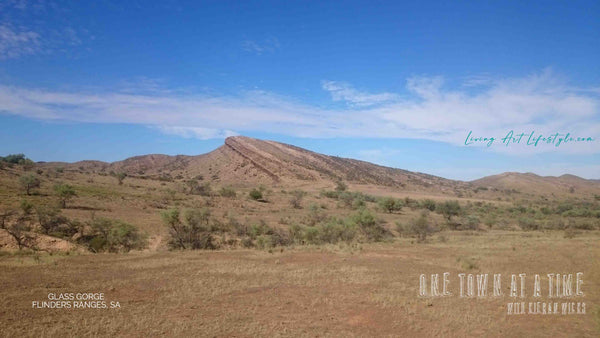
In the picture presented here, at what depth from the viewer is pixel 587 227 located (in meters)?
36.2

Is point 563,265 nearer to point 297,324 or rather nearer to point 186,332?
point 297,324

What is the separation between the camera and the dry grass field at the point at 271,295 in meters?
9.38

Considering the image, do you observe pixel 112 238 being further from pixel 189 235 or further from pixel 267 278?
pixel 267 278

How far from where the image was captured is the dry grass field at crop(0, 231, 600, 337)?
9.38m

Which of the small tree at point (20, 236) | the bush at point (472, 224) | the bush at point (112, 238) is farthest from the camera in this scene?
the bush at point (472, 224)

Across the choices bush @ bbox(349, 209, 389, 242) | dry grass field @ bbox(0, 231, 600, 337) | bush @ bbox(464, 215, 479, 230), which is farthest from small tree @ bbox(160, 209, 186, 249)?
bush @ bbox(464, 215, 479, 230)

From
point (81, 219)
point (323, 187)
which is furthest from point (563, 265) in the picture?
point (323, 187)

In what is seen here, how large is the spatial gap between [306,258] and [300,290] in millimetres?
5867

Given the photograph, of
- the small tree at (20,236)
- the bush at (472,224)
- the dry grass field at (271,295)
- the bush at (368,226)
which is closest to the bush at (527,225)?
the bush at (472,224)

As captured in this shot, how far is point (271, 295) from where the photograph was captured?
12.3 metres

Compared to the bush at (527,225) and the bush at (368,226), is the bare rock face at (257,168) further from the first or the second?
the bush at (368,226)

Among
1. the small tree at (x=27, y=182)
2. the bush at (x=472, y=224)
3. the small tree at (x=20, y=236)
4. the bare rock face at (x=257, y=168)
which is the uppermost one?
the bare rock face at (x=257, y=168)

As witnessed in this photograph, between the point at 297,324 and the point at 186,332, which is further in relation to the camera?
the point at 297,324

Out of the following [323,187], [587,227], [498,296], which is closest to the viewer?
[498,296]
